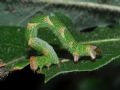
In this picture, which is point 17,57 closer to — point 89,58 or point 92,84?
point 89,58

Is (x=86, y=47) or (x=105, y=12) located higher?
(x=86, y=47)

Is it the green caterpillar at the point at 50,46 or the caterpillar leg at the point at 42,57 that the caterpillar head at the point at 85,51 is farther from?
the caterpillar leg at the point at 42,57

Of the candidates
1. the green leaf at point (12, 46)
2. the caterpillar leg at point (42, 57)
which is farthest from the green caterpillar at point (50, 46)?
the green leaf at point (12, 46)

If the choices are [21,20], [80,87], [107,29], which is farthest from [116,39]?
[80,87]

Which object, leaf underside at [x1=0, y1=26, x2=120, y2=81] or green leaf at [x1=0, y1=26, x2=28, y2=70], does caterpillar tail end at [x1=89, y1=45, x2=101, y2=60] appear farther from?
green leaf at [x1=0, y1=26, x2=28, y2=70]

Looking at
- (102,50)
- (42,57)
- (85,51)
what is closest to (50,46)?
(42,57)

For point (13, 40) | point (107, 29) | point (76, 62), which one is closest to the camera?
point (76, 62)

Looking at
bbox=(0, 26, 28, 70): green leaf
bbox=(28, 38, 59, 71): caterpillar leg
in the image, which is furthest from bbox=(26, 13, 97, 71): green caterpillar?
bbox=(0, 26, 28, 70): green leaf
